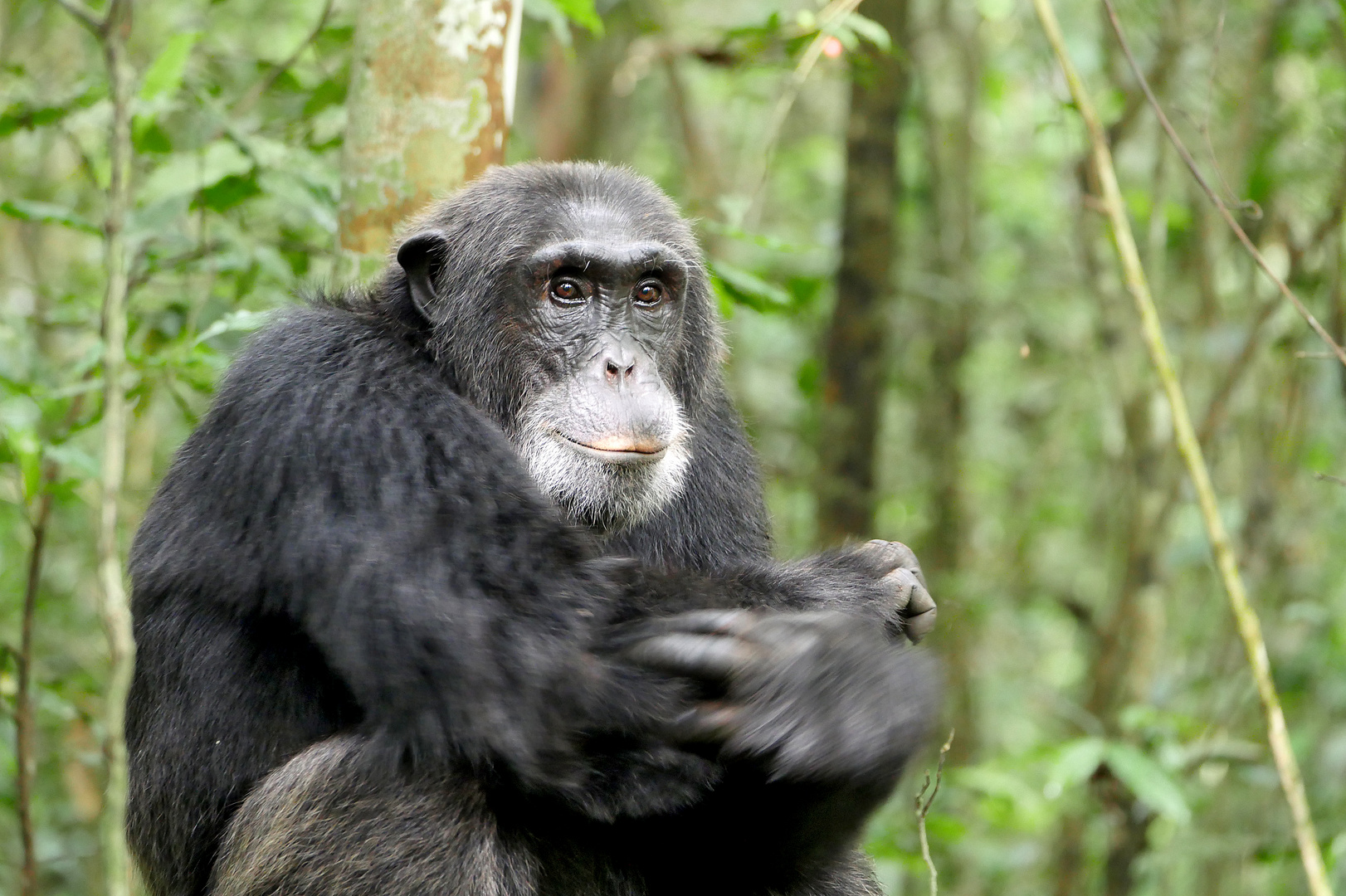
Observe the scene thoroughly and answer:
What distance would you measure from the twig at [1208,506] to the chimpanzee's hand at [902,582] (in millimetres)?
863

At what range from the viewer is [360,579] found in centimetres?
288

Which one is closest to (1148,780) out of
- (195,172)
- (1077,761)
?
(1077,761)

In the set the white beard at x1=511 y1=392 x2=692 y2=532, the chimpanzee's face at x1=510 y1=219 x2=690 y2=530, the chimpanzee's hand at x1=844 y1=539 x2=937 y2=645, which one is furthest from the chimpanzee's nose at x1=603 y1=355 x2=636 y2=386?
the chimpanzee's hand at x1=844 y1=539 x2=937 y2=645

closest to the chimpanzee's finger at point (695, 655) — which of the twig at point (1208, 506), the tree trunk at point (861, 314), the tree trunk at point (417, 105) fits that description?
the twig at point (1208, 506)

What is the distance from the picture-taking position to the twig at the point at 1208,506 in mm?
3533

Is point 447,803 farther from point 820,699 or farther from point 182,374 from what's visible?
point 182,374

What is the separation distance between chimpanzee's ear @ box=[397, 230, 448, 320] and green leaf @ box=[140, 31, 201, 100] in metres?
0.88

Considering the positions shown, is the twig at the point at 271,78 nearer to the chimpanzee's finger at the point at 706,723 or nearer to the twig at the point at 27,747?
the twig at the point at 27,747

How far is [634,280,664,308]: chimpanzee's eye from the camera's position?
152 inches

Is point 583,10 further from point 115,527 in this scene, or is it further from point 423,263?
point 115,527

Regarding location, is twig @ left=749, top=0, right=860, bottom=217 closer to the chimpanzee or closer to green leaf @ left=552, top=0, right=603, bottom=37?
green leaf @ left=552, top=0, right=603, bottom=37

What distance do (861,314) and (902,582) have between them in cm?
419

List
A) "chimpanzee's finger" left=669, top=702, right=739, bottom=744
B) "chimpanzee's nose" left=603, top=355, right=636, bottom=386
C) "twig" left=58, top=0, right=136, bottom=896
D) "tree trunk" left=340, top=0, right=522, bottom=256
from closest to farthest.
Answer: "twig" left=58, top=0, right=136, bottom=896 → "chimpanzee's finger" left=669, top=702, right=739, bottom=744 → "chimpanzee's nose" left=603, top=355, right=636, bottom=386 → "tree trunk" left=340, top=0, right=522, bottom=256

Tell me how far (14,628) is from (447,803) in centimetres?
603
